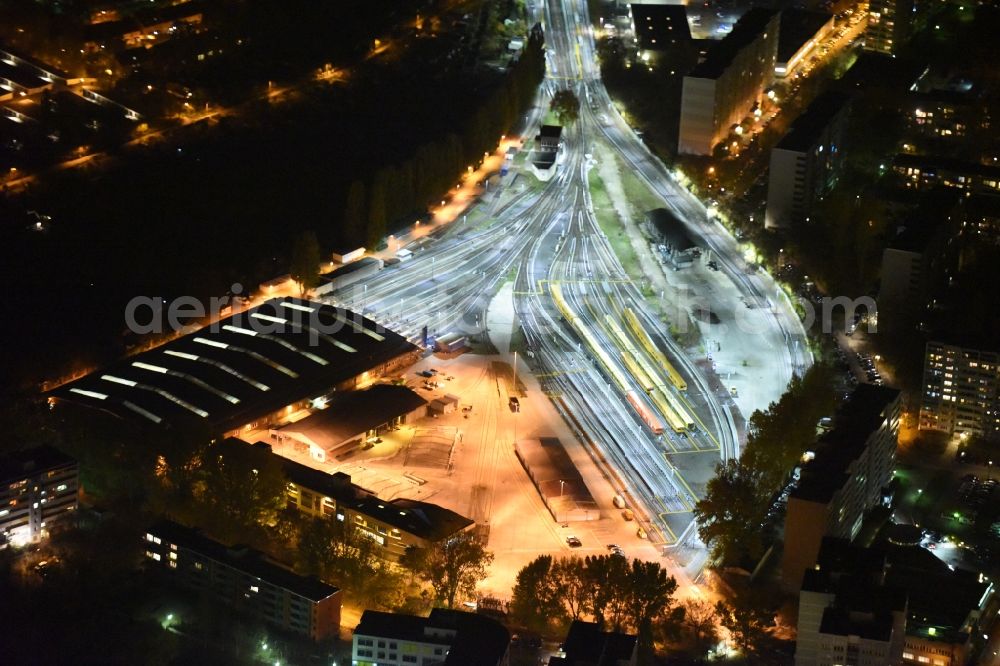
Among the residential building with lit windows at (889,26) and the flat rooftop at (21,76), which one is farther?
the residential building with lit windows at (889,26)

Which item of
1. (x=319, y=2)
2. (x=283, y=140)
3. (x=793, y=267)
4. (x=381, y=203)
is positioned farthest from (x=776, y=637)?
(x=319, y=2)

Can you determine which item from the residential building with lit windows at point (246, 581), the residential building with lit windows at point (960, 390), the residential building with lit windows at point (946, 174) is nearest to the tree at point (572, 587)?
the residential building with lit windows at point (246, 581)

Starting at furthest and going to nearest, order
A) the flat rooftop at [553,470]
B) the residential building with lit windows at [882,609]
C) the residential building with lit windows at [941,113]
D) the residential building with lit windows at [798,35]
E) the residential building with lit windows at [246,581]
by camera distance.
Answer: the residential building with lit windows at [798,35] < the residential building with lit windows at [941,113] < the flat rooftop at [553,470] < the residential building with lit windows at [246,581] < the residential building with lit windows at [882,609]

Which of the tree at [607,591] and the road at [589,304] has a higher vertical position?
the road at [589,304]

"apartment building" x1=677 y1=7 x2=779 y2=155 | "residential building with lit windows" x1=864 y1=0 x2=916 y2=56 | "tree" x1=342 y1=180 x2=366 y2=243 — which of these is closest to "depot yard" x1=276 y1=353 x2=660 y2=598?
"tree" x1=342 y1=180 x2=366 y2=243

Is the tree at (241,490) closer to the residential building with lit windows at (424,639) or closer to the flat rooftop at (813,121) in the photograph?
the residential building with lit windows at (424,639)

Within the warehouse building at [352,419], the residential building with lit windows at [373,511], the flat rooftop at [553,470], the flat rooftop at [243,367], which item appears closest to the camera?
the residential building with lit windows at [373,511]
